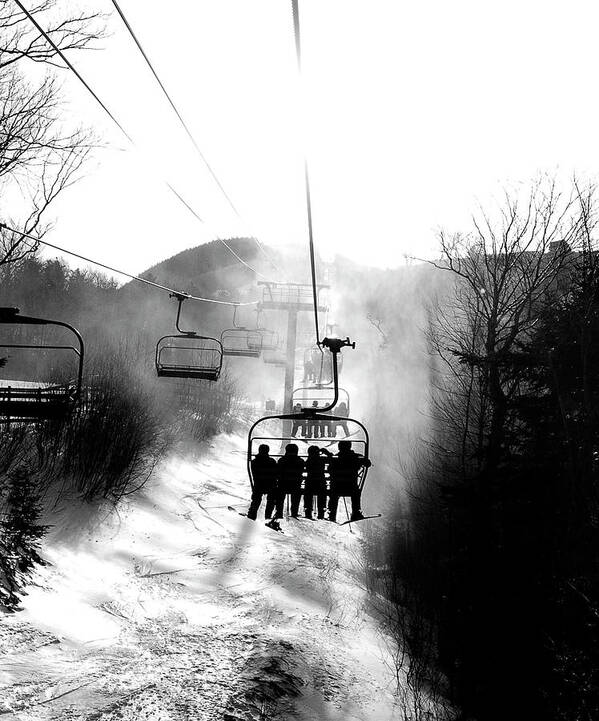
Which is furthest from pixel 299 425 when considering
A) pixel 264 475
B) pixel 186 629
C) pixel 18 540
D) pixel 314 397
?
pixel 314 397

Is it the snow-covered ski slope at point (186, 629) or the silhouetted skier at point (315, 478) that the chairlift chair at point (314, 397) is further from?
the snow-covered ski slope at point (186, 629)

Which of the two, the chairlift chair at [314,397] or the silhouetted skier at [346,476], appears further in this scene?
the chairlift chair at [314,397]

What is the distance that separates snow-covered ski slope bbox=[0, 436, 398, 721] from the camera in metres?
8.71

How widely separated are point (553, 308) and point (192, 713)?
13.1 m

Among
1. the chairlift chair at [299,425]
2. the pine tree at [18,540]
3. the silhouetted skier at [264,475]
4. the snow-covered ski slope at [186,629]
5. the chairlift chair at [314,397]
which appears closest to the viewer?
the chairlift chair at [299,425]

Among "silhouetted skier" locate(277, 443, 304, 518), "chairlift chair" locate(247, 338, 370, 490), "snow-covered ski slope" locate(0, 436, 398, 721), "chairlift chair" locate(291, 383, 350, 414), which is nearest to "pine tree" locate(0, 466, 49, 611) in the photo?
"snow-covered ski slope" locate(0, 436, 398, 721)

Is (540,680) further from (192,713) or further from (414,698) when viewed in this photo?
(192,713)

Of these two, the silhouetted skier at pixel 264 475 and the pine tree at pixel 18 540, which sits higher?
the silhouetted skier at pixel 264 475

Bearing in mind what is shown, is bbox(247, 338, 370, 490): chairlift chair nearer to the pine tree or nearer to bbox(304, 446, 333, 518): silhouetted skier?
bbox(304, 446, 333, 518): silhouetted skier

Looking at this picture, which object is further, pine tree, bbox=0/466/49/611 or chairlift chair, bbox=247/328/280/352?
chairlift chair, bbox=247/328/280/352

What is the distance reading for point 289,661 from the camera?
11.1m

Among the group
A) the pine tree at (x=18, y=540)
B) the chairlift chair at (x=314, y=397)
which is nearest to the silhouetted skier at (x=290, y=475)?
the chairlift chair at (x=314, y=397)

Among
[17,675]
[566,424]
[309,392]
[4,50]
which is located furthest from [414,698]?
[309,392]

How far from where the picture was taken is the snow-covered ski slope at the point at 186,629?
28.6ft
